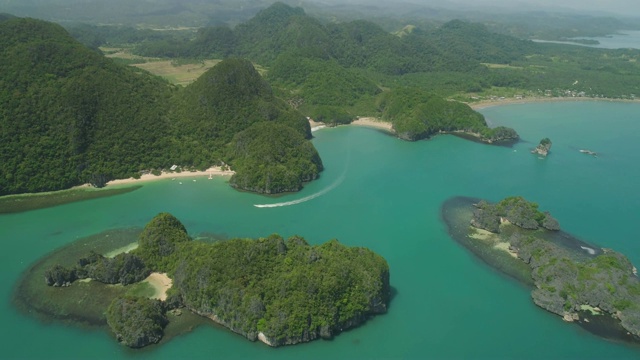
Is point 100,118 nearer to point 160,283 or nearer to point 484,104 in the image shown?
point 160,283

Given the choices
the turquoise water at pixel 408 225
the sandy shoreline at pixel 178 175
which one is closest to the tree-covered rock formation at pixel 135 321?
the turquoise water at pixel 408 225

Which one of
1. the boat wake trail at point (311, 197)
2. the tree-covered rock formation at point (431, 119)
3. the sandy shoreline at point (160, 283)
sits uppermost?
the tree-covered rock formation at point (431, 119)

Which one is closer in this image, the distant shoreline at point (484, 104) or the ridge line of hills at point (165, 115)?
the ridge line of hills at point (165, 115)

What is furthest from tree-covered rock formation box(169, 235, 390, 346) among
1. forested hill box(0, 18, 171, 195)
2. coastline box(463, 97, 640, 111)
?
coastline box(463, 97, 640, 111)

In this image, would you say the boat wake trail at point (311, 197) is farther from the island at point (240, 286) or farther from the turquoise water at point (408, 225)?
the island at point (240, 286)

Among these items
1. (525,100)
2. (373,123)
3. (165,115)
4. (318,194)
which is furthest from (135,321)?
(525,100)
